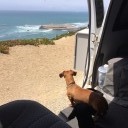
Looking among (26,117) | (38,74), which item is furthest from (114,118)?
(38,74)

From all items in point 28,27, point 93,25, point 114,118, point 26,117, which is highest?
point 93,25

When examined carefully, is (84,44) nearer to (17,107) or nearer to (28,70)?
(17,107)

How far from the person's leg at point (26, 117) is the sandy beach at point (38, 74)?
3.53 meters

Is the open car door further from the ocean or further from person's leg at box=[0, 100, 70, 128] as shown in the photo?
the ocean

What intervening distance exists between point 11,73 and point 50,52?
3.31 meters

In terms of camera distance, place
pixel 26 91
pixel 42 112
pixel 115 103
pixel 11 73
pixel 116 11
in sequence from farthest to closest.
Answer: pixel 11 73, pixel 26 91, pixel 116 11, pixel 115 103, pixel 42 112

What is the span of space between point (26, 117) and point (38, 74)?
24.5 ft

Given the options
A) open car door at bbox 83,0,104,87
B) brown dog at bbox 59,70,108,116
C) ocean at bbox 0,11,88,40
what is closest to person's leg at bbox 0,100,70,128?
brown dog at bbox 59,70,108,116

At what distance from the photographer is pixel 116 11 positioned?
582 cm

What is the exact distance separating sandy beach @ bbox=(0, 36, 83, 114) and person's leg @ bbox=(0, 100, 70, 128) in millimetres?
3532

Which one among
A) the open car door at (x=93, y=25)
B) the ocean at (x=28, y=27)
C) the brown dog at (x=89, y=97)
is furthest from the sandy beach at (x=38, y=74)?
the ocean at (x=28, y=27)

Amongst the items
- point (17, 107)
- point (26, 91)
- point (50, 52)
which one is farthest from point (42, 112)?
point (50, 52)

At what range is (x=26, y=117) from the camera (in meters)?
2.62

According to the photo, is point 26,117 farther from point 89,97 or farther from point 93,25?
point 93,25
